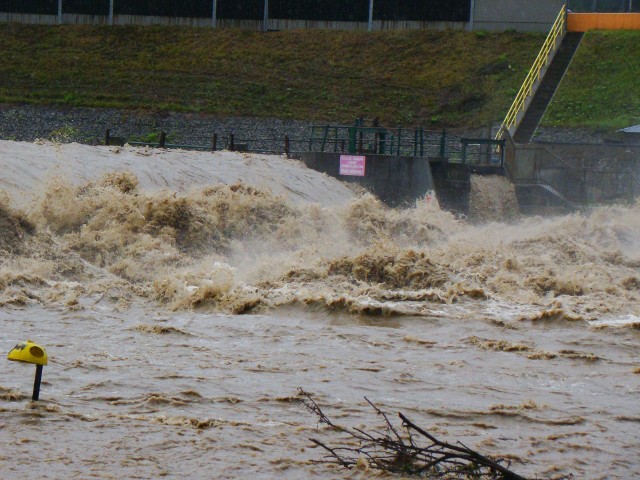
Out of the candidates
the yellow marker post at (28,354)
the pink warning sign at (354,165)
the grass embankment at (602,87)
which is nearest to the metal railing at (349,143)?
the pink warning sign at (354,165)

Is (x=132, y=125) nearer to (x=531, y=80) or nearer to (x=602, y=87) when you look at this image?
(x=531, y=80)

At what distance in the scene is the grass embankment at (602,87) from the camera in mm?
44031

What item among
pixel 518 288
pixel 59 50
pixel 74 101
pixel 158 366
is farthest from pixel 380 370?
pixel 59 50

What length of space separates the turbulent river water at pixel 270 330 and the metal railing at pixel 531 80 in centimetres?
966

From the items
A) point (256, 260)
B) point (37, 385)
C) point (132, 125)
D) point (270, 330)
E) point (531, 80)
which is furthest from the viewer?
Result: point (132, 125)

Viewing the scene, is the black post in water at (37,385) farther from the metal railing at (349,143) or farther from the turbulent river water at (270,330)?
the metal railing at (349,143)

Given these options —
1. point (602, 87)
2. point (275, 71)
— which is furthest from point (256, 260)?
point (275, 71)

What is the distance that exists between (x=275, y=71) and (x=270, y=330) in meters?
36.8

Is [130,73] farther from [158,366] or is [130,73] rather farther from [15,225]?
[158,366]

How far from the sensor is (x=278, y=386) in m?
10.7

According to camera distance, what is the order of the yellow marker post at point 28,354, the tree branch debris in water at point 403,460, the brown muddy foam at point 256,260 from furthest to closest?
the brown muddy foam at point 256,260, the yellow marker post at point 28,354, the tree branch debris in water at point 403,460

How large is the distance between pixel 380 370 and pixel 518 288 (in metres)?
6.74

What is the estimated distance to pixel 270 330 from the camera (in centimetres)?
1380

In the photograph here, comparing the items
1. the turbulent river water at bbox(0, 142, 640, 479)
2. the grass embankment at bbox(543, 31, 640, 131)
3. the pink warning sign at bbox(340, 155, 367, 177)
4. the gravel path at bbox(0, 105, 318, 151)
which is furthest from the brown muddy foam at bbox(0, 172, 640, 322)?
the grass embankment at bbox(543, 31, 640, 131)
